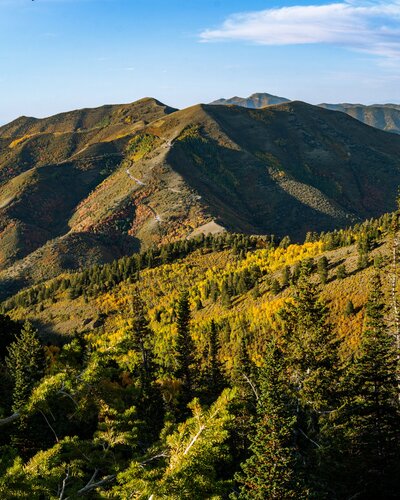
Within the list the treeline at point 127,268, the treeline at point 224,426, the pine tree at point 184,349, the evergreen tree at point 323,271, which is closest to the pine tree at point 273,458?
the treeline at point 224,426

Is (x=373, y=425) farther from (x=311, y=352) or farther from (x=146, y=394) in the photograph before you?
(x=146, y=394)

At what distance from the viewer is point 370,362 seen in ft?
86.8

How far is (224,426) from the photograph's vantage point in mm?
13109

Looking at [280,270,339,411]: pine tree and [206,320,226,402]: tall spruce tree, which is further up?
[280,270,339,411]: pine tree

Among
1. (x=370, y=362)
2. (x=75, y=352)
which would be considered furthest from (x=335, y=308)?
(x=75, y=352)

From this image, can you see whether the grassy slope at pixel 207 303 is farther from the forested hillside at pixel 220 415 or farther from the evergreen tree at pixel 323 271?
the forested hillside at pixel 220 415

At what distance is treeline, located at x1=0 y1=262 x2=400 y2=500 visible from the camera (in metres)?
12.2

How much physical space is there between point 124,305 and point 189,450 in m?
96.3

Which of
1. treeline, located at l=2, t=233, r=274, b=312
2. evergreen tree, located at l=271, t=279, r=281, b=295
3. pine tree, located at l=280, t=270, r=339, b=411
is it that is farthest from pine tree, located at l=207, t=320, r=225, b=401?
treeline, located at l=2, t=233, r=274, b=312

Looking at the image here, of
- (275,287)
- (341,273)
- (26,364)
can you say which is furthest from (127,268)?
(26,364)

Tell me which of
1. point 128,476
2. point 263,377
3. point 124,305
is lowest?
point 124,305

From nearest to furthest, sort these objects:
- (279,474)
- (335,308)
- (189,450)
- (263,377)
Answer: (189,450) < (279,474) < (263,377) < (335,308)

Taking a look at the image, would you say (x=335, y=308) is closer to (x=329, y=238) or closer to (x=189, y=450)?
(x=329, y=238)

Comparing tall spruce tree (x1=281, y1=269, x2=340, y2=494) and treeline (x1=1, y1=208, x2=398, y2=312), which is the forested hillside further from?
Answer: treeline (x1=1, y1=208, x2=398, y2=312)
